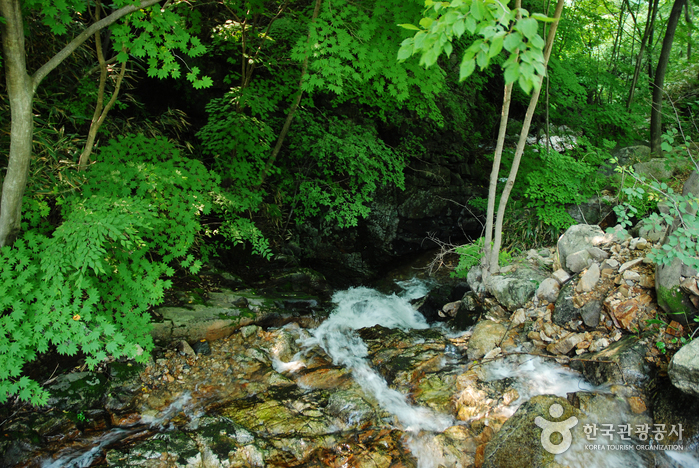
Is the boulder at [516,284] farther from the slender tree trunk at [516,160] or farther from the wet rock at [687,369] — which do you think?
the wet rock at [687,369]

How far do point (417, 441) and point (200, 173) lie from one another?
375cm

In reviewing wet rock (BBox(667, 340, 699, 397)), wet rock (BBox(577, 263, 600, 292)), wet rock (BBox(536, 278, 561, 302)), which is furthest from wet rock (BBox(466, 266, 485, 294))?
wet rock (BBox(667, 340, 699, 397))

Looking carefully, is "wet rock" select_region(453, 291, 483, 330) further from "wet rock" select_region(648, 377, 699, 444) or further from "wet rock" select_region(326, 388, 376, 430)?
"wet rock" select_region(648, 377, 699, 444)

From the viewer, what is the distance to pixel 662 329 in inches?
137

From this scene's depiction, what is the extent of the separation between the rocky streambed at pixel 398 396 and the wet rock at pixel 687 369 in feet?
0.89

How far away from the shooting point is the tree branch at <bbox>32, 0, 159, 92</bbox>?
120 inches

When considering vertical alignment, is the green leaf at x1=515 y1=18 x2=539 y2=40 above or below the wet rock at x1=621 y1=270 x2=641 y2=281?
above

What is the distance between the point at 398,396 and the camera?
13.5ft

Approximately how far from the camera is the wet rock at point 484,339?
14.8ft

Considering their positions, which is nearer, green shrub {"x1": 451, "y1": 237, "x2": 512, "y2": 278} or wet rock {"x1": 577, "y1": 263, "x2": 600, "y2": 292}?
wet rock {"x1": 577, "y1": 263, "x2": 600, "y2": 292}

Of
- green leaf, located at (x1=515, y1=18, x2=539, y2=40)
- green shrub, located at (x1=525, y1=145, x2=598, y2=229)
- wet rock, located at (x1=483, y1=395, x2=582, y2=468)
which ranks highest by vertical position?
green leaf, located at (x1=515, y1=18, x2=539, y2=40)

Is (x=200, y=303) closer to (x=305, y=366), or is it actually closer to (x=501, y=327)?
(x=305, y=366)

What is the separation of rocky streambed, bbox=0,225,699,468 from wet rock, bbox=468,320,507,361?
0.07 ft

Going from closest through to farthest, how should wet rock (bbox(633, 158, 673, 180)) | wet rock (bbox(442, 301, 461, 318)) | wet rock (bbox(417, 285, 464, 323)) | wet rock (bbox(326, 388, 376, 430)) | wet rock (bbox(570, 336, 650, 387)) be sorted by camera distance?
1. wet rock (bbox(570, 336, 650, 387))
2. wet rock (bbox(326, 388, 376, 430))
3. wet rock (bbox(442, 301, 461, 318))
4. wet rock (bbox(417, 285, 464, 323))
5. wet rock (bbox(633, 158, 673, 180))
